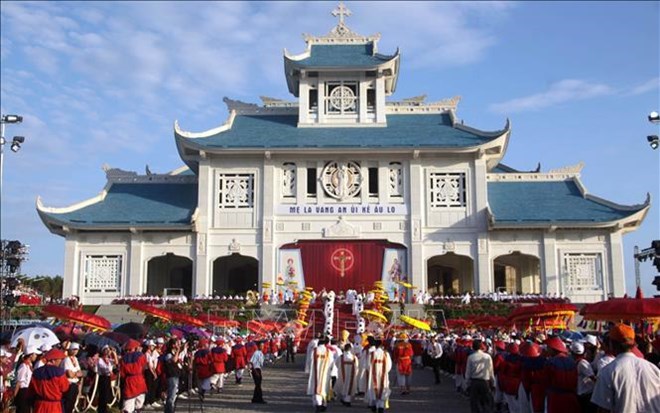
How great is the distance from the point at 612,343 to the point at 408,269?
29.2 meters

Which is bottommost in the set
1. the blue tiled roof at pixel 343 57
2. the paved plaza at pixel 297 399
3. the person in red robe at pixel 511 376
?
the paved plaza at pixel 297 399

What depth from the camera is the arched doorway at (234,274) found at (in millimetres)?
39125

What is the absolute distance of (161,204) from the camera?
36.5 metres

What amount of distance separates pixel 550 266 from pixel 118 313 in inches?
800

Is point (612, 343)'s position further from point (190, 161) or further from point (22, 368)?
point (190, 161)

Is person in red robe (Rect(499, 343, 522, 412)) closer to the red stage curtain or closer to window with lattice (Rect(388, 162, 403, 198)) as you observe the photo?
the red stage curtain

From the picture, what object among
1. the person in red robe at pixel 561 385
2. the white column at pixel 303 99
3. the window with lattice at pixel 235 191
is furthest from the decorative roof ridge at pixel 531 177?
the person in red robe at pixel 561 385

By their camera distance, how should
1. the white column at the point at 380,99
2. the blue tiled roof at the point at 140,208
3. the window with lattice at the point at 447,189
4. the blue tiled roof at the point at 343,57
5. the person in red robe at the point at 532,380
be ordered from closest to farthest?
A: the person in red robe at the point at 532,380
the blue tiled roof at the point at 140,208
the window with lattice at the point at 447,189
the blue tiled roof at the point at 343,57
the white column at the point at 380,99

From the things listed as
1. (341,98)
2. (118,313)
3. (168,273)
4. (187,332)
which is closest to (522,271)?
(341,98)

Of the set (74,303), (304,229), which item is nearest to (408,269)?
(304,229)

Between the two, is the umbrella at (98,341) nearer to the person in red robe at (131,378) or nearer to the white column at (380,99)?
the person in red robe at (131,378)

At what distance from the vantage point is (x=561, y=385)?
909 centimetres

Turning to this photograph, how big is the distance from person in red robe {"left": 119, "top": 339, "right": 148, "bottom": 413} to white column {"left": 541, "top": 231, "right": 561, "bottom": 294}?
26039 mm

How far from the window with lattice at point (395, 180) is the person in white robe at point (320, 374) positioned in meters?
22.5
